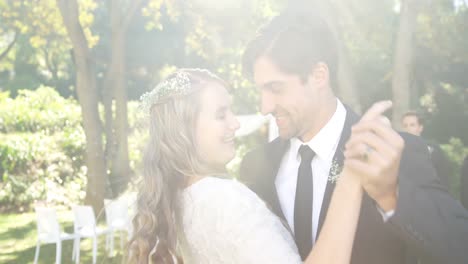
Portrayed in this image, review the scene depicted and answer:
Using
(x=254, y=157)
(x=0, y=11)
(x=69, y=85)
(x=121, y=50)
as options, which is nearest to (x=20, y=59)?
(x=69, y=85)

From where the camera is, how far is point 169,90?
8.70 ft

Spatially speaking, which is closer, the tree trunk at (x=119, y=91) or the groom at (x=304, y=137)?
the groom at (x=304, y=137)

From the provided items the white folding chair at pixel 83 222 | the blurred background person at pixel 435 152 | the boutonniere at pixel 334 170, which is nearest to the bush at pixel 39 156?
the white folding chair at pixel 83 222

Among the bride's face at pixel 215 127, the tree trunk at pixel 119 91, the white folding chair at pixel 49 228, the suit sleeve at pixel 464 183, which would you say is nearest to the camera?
the bride's face at pixel 215 127

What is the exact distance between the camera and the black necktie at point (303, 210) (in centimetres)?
245

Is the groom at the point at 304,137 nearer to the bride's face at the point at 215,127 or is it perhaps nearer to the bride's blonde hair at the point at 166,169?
the bride's face at the point at 215,127

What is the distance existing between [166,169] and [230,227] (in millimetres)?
428

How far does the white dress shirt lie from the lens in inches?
99.6

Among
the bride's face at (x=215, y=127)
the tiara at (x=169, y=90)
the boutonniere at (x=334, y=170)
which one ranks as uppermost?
the tiara at (x=169, y=90)

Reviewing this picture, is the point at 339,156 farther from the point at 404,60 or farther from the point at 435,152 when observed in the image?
the point at 404,60

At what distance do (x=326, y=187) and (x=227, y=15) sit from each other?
36.1 feet

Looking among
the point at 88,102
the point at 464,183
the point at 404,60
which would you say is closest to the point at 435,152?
the point at 464,183

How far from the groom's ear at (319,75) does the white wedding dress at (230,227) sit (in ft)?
1.98

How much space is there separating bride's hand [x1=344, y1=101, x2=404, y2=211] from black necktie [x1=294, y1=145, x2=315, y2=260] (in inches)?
35.7
